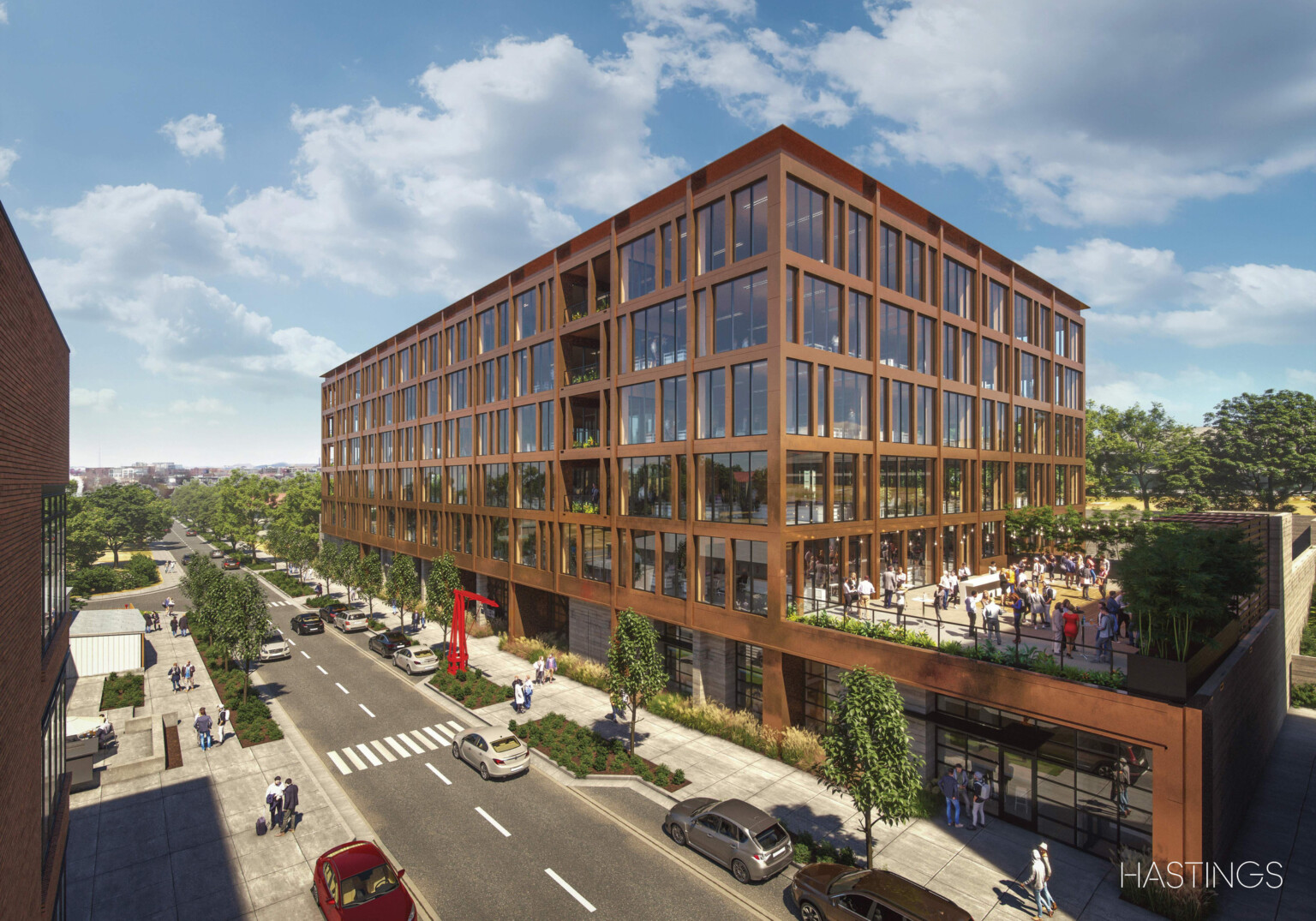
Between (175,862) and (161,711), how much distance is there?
17032 millimetres

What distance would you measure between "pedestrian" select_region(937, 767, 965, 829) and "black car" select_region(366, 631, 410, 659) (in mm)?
31230

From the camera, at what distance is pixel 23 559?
40.7ft

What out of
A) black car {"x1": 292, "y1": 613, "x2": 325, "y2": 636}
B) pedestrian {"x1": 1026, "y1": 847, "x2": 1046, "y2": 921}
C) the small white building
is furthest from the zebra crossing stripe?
black car {"x1": 292, "y1": 613, "x2": 325, "y2": 636}

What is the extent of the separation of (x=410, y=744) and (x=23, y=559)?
18.4 metres

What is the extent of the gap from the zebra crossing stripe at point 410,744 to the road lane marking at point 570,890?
36.6 feet

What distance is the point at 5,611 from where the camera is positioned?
10.3 metres

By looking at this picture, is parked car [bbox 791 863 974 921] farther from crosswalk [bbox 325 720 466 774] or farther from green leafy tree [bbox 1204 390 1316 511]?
green leafy tree [bbox 1204 390 1316 511]

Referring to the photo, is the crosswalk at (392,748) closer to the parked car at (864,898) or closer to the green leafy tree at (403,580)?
the parked car at (864,898)

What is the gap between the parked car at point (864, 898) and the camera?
45.3 ft

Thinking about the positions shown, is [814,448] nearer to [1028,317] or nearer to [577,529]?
[577,529]

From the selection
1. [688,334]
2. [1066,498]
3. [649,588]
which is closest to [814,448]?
[688,334]

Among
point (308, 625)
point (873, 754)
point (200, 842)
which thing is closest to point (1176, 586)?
point (873, 754)

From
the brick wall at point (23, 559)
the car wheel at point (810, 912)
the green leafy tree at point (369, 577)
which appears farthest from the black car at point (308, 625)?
the car wheel at point (810, 912)

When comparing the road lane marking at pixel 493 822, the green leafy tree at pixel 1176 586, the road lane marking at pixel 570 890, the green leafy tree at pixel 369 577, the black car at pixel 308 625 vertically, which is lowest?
the black car at pixel 308 625
